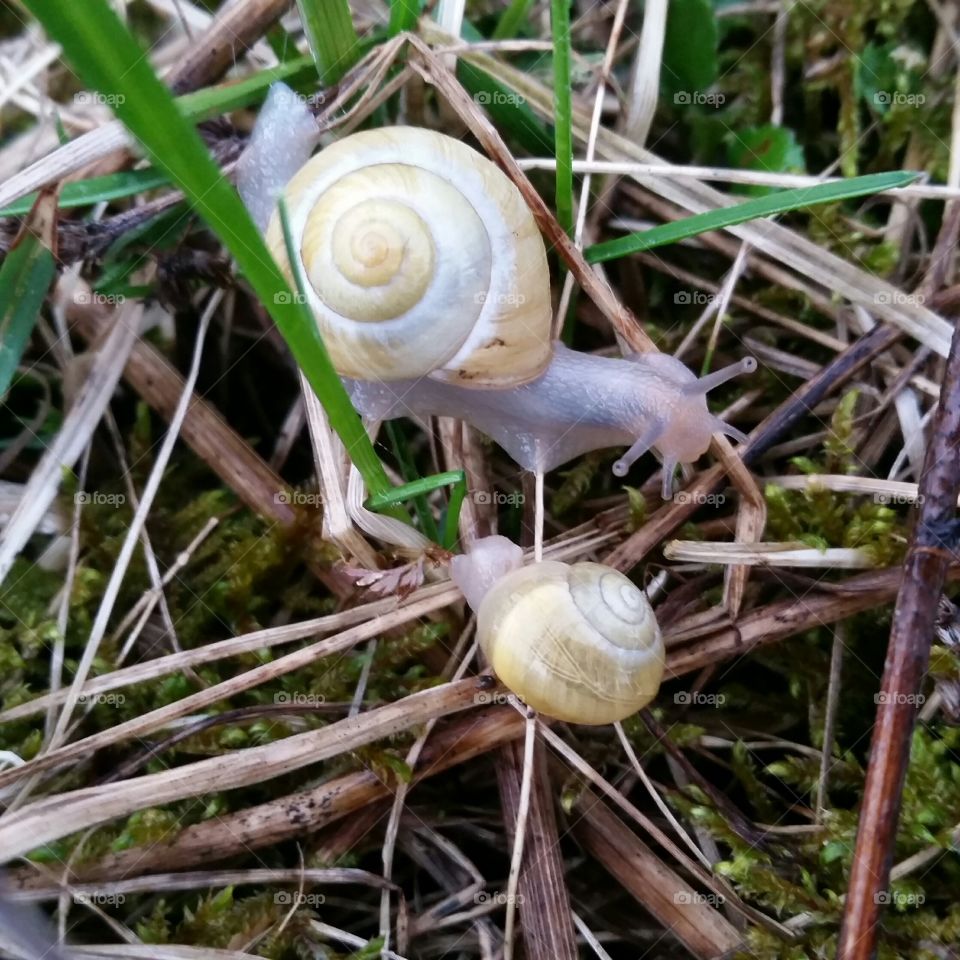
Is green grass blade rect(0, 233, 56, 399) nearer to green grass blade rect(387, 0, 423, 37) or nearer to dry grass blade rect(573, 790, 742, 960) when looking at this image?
green grass blade rect(387, 0, 423, 37)

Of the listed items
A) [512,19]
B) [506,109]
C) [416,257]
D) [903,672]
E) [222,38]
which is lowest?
[903,672]

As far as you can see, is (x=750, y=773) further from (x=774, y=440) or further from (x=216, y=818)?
(x=216, y=818)

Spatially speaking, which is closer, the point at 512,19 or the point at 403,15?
the point at 403,15

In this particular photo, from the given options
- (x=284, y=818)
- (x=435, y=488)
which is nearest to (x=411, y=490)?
(x=435, y=488)

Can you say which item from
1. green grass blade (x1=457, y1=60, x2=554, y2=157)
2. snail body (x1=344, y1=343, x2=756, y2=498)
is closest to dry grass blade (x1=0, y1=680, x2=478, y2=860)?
snail body (x1=344, y1=343, x2=756, y2=498)

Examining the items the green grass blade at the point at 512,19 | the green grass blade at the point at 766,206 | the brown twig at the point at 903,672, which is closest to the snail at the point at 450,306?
the green grass blade at the point at 766,206

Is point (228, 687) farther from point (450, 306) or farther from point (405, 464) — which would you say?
point (450, 306)
